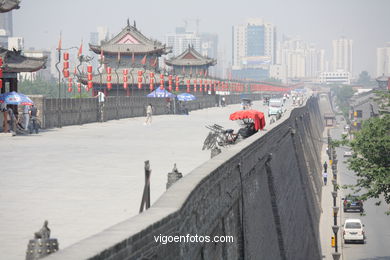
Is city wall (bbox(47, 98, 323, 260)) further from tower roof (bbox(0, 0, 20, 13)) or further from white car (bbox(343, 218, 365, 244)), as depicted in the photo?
white car (bbox(343, 218, 365, 244))

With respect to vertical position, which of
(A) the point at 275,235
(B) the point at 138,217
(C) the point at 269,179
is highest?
(B) the point at 138,217

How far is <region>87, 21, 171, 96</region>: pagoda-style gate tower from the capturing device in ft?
257

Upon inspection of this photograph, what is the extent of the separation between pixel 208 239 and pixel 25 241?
8.05 ft

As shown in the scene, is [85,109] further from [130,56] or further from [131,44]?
[130,56]

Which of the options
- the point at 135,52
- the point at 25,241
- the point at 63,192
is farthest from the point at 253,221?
the point at 135,52

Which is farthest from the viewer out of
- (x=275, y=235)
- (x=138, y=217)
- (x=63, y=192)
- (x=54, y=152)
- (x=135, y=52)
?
(x=135, y=52)

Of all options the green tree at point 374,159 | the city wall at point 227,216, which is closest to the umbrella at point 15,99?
the city wall at point 227,216

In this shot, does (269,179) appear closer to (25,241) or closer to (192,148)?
(192,148)

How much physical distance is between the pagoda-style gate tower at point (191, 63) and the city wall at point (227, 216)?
7665 cm

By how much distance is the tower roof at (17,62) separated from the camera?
119 ft

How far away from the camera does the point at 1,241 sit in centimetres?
1011

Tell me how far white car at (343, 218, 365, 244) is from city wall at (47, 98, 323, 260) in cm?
1942

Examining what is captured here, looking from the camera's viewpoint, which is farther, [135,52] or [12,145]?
[135,52]

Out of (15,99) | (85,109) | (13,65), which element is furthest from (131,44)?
(15,99)
